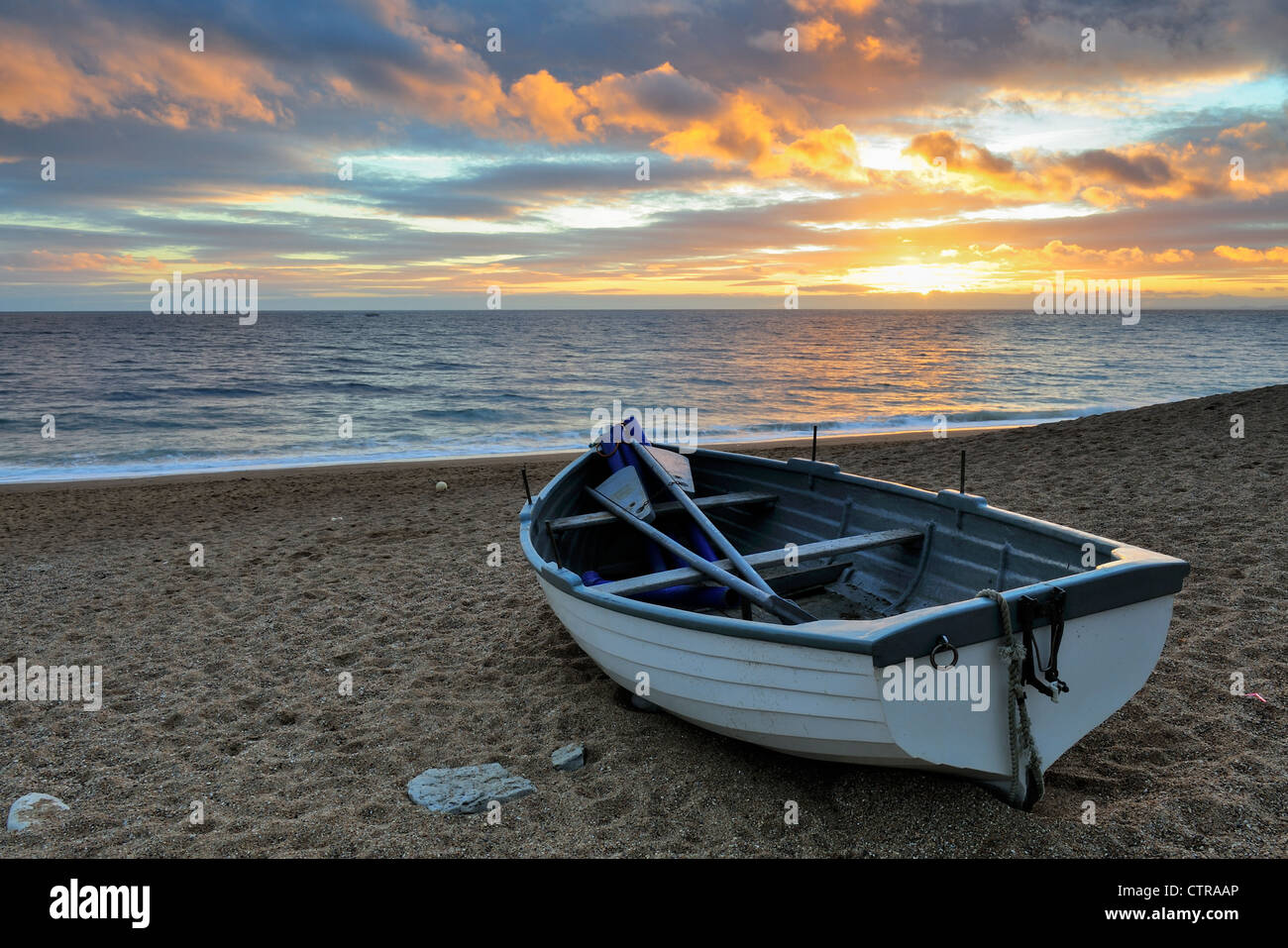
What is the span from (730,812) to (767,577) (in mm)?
1834

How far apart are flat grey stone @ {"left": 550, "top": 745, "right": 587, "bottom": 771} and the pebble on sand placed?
2.27 meters

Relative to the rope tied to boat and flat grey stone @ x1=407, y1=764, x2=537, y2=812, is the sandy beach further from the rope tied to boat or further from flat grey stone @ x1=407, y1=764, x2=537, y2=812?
the rope tied to boat

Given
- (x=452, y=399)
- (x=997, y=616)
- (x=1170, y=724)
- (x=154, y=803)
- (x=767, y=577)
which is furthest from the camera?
(x=452, y=399)

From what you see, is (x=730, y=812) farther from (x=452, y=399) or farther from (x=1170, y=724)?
(x=452, y=399)

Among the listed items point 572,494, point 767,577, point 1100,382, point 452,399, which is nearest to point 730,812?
point 767,577

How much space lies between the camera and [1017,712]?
2812 millimetres

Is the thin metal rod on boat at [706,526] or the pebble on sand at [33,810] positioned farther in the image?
the thin metal rod on boat at [706,526]

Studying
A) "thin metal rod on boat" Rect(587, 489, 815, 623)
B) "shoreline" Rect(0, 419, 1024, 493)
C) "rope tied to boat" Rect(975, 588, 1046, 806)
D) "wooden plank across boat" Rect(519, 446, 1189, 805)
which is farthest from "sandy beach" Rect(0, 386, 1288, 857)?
Result: "shoreline" Rect(0, 419, 1024, 493)

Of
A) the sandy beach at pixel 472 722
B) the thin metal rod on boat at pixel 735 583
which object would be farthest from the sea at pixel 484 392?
the thin metal rod on boat at pixel 735 583

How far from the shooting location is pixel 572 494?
5.96 metres

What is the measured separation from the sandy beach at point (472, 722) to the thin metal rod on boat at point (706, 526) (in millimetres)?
876

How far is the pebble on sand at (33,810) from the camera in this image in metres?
3.27

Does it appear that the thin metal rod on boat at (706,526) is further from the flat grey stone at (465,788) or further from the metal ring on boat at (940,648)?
the flat grey stone at (465,788)

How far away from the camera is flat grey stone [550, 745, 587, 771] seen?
3623 mm
